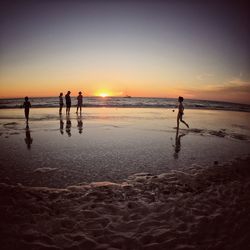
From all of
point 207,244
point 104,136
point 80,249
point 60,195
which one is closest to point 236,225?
point 207,244

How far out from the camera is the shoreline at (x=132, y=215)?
425 cm

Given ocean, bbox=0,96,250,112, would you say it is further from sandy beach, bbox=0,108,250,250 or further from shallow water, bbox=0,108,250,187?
sandy beach, bbox=0,108,250,250

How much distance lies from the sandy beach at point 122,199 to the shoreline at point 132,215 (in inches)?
0.7

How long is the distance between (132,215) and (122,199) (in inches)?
31.8

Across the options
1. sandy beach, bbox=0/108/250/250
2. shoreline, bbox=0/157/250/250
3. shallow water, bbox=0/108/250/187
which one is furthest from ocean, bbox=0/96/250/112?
shoreline, bbox=0/157/250/250

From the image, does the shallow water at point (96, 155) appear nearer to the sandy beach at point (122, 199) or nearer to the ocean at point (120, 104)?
the sandy beach at point (122, 199)

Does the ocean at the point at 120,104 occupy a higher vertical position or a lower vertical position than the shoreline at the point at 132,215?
higher

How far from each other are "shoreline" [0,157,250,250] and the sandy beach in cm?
2

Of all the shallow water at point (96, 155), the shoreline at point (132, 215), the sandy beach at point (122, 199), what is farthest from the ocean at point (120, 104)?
the shoreline at point (132, 215)

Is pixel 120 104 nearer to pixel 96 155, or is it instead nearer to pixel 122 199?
pixel 96 155

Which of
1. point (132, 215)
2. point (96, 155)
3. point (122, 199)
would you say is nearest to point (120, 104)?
point (96, 155)

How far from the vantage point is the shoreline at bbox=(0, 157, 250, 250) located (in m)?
4.25

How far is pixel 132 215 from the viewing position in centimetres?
518

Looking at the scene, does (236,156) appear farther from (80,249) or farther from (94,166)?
(80,249)
